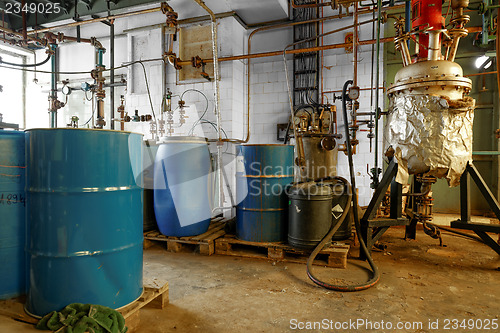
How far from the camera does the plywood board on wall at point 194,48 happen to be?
4.98 metres

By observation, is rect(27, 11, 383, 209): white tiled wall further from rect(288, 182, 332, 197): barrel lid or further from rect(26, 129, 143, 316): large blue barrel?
rect(26, 129, 143, 316): large blue barrel

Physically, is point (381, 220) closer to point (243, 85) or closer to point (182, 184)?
point (182, 184)

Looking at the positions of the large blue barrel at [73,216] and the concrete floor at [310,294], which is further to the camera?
the concrete floor at [310,294]

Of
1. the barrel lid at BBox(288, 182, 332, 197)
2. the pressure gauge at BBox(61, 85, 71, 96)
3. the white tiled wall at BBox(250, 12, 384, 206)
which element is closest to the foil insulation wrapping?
the barrel lid at BBox(288, 182, 332, 197)

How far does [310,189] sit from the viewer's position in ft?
9.51

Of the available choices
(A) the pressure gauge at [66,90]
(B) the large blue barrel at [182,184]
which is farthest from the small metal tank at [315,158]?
(A) the pressure gauge at [66,90]

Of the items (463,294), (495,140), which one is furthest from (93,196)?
(495,140)

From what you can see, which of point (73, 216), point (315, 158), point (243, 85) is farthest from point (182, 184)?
point (243, 85)

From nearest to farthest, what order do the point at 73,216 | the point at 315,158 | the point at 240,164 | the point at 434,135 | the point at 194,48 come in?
the point at 73,216 → the point at 434,135 → the point at 315,158 → the point at 240,164 → the point at 194,48

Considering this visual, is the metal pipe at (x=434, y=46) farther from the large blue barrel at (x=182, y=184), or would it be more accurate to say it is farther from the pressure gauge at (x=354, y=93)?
the large blue barrel at (x=182, y=184)

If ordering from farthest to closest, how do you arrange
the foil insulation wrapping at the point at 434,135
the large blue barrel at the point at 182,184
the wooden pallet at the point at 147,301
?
1. the large blue barrel at the point at 182,184
2. the foil insulation wrapping at the point at 434,135
3. the wooden pallet at the point at 147,301

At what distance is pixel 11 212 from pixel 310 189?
226cm

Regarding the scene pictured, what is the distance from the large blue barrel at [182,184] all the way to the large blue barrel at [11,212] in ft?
4.65

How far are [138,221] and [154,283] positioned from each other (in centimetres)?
48
